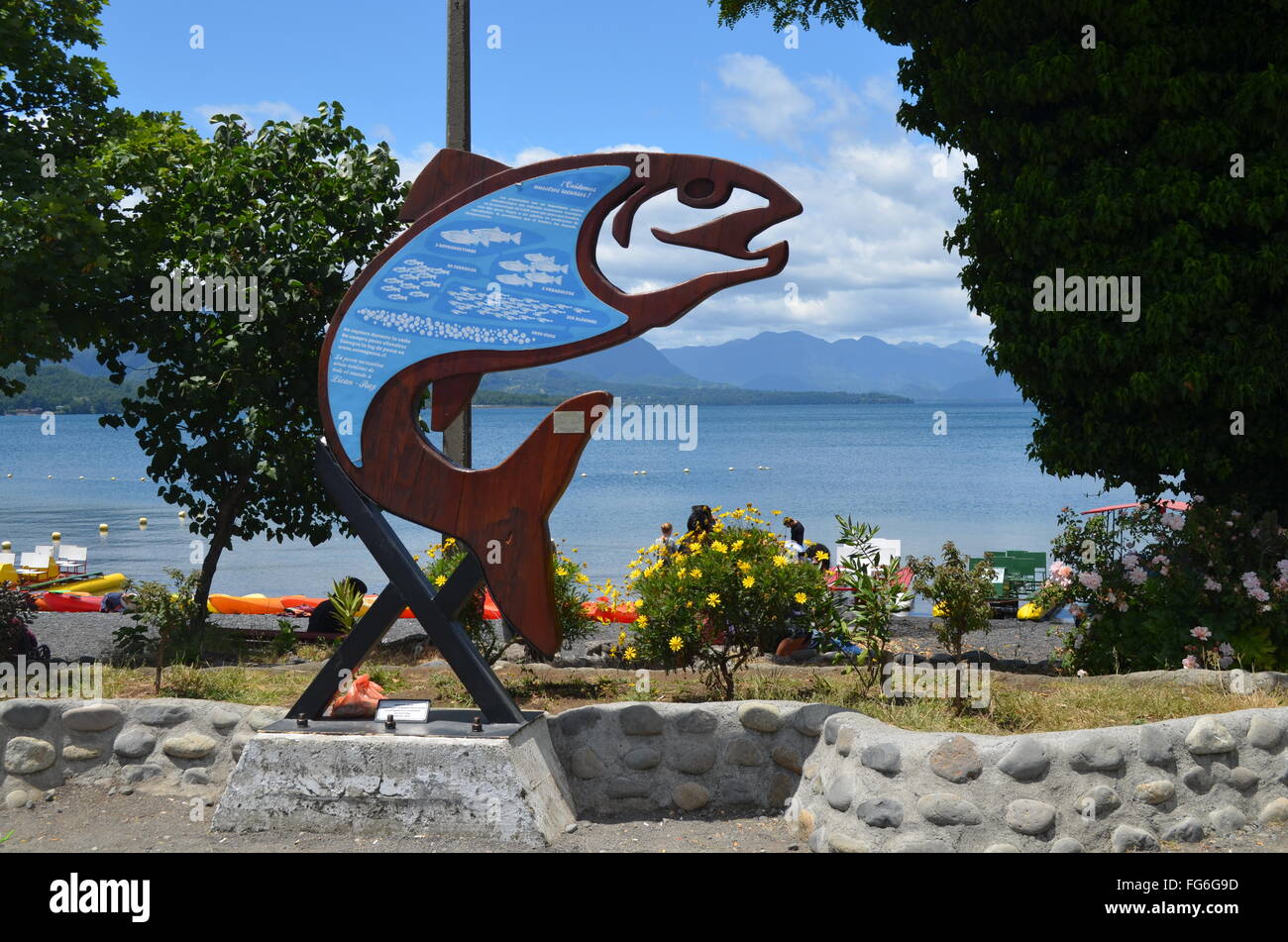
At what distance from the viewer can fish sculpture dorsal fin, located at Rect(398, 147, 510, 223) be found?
6.90 metres

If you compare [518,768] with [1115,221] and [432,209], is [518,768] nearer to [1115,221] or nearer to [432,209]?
[432,209]

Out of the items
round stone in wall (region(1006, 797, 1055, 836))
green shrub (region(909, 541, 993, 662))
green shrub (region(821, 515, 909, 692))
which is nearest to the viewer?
round stone in wall (region(1006, 797, 1055, 836))

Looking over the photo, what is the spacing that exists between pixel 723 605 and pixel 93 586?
1305 centimetres

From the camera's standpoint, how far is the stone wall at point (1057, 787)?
5691mm

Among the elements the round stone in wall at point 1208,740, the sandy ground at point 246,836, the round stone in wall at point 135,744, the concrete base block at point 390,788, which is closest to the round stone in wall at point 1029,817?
the round stone in wall at point 1208,740

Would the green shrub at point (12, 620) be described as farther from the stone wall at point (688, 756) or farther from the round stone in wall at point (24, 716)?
the stone wall at point (688, 756)

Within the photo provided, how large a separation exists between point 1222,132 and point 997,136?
1807mm

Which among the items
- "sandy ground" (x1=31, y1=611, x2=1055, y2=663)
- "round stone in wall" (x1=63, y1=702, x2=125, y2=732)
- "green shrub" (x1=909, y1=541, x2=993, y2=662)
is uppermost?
"green shrub" (x1=909, y1=541, x2=993, y2=662)

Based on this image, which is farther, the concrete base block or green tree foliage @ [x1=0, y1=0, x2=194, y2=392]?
green tree foliage @ [x1=0, y1=0, x2=194, y2=392]

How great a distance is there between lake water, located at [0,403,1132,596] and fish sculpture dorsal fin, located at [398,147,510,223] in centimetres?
1690

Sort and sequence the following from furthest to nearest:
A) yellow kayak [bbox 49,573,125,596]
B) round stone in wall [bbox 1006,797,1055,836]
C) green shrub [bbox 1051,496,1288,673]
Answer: yellow kayak [bbox 49,573,125,596]
green shrub [bbox 1051,496,1288,673]
round stone in wall [bbox 1006,797,1055,836]

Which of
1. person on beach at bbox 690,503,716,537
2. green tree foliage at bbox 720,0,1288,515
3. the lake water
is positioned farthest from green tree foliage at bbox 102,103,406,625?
the lake water

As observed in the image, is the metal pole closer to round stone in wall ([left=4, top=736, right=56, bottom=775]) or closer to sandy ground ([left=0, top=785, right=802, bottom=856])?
round stone in wall ([left=4, top=736, right=56, bottom=775])

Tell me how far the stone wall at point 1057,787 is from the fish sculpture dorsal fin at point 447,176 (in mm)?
3992
